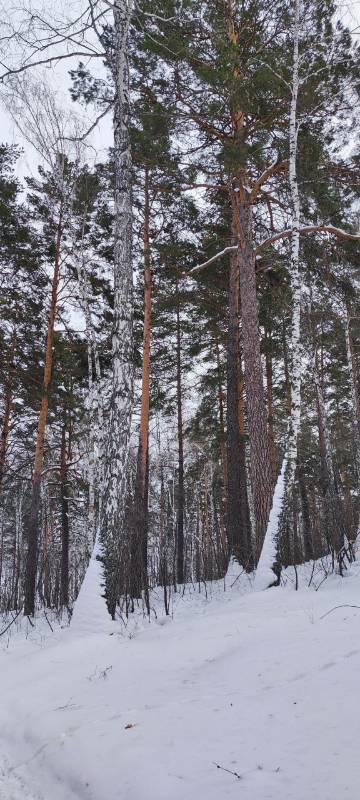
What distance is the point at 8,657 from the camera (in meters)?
4.52

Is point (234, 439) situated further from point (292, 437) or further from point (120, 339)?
point (120, 339)

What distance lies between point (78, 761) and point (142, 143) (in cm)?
825

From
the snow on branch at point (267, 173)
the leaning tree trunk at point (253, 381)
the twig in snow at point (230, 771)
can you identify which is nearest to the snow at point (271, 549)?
the leaning tree trunk at point (253, 381)

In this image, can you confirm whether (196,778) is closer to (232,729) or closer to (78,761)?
(232,729)

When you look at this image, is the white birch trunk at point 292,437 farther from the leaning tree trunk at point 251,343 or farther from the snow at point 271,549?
the leaning tree trunk at point 251,343

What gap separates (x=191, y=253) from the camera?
10070 millimetres

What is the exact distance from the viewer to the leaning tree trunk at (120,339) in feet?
16.1

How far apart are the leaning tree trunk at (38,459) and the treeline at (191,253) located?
0.04 m

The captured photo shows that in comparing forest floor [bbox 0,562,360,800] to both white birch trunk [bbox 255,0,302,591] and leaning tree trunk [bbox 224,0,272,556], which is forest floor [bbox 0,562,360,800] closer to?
white birch trunk [bbox 255,0,302,591]

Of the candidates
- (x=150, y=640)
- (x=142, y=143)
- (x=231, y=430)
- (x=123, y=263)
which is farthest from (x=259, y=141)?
(x=150, y=640)

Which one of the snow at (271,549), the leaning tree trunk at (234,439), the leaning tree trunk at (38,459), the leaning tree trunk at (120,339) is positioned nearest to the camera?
the leaning tree trunk at (120,339)

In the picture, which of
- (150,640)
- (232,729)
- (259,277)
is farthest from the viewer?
(259,277)

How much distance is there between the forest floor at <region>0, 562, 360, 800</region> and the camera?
5.19 ft

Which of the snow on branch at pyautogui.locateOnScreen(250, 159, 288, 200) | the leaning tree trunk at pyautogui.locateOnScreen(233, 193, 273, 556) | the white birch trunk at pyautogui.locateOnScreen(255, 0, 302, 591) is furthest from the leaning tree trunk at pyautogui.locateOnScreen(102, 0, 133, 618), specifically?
the snow on branch at pyautogui.locateOnScreen(250, 159, 288, 200)
